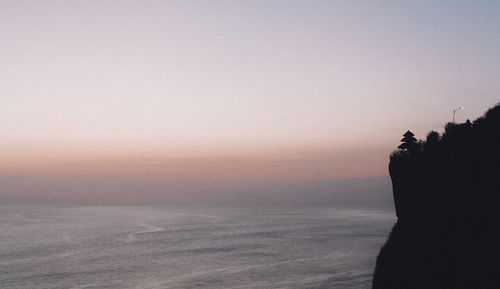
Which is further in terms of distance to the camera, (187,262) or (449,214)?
(187,262)

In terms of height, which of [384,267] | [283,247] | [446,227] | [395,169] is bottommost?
[283,247]

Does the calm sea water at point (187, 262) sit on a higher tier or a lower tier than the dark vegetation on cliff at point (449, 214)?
lower

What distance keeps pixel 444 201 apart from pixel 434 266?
23.5 ft

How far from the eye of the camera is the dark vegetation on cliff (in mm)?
34625

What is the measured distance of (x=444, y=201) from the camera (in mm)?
42000

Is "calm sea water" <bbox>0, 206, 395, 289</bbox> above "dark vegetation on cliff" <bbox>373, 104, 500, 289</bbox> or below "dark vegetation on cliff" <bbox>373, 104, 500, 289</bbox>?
below

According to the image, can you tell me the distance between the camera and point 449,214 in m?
40.5

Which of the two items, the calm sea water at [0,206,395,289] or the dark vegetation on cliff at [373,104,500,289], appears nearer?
the dark vegetation on cliff at [373,104,500,289]

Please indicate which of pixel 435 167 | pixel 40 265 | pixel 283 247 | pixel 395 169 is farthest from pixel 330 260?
pixel 40 265

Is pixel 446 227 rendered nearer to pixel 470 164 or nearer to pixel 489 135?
pixel 470 164

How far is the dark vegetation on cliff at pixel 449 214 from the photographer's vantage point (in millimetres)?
34625

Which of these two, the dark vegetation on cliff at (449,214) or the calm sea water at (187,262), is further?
the calm sea water at (187,262)

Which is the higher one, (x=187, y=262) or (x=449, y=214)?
(x=449, y=214)

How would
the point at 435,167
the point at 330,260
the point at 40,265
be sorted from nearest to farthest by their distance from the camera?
the point at 435,167, the point at 40,265, the point at 330,260
